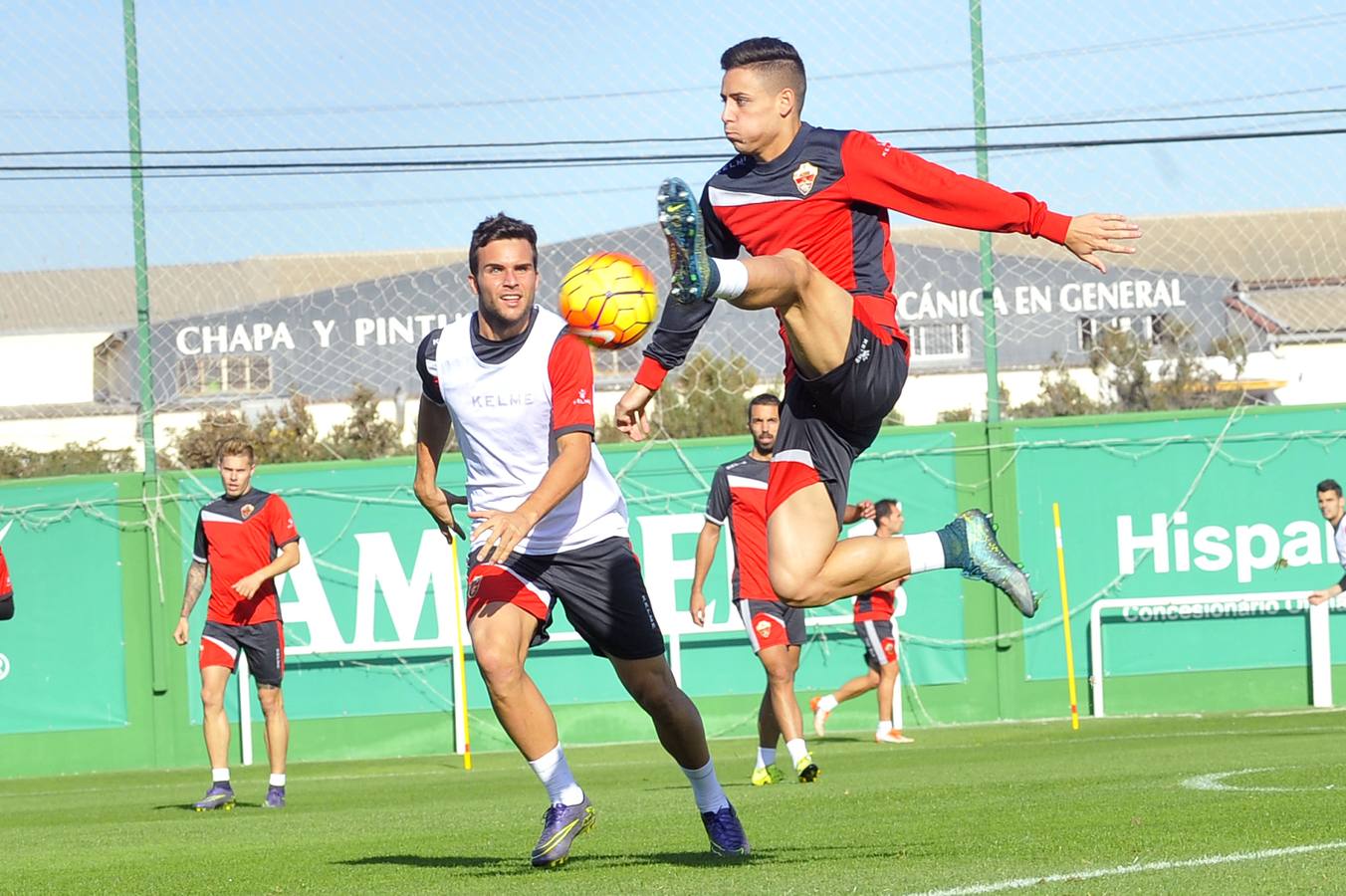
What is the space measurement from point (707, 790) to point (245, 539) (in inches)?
254

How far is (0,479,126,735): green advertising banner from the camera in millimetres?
16234

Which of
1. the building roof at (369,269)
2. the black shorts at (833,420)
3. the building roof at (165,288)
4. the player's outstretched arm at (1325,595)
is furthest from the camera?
the building roof at (165,288)

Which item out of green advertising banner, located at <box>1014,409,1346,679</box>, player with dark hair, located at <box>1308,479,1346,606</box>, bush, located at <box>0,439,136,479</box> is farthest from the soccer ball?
bush, located at <box>0,439,136,479</box>

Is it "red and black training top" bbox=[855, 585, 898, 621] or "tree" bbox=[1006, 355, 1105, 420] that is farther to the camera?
"tree" bbox=[1006, 355, 1105, 420]

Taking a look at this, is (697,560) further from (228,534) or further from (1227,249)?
(1227,249)

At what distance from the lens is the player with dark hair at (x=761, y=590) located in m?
10.7

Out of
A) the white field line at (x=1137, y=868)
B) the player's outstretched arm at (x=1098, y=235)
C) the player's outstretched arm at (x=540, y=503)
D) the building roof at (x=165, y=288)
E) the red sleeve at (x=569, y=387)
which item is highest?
the building roof at (x=165, y=288)

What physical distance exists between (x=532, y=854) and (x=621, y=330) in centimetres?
189

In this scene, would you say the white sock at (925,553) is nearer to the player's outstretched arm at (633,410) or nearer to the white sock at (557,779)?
the player's outstretched arm at (633,410)

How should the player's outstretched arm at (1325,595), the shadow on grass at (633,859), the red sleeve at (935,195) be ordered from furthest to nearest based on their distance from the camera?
the player's outstretched arm at (1325,595), the red sleeve at (935,195), the shadow on grass at (633,859)

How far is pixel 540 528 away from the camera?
653 centimetres

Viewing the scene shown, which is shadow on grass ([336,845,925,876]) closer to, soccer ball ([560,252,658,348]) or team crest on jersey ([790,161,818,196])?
soccer ball ([560,252,658,348])

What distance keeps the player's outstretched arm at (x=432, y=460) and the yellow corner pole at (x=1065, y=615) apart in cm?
903

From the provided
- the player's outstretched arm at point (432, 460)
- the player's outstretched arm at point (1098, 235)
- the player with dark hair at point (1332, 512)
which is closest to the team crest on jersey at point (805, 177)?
the player's outstretched arm at point (1098, 235)
